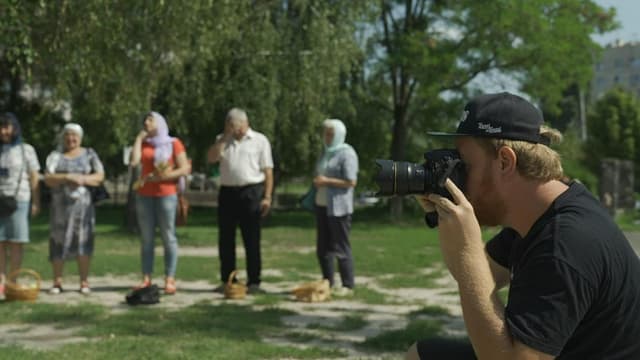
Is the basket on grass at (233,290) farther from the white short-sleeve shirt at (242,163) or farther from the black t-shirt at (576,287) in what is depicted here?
the black t-shirt at (576,287)

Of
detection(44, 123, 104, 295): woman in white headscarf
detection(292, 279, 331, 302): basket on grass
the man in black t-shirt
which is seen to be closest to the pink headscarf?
detection(44, 123, 104, 295): woman in white headscarf

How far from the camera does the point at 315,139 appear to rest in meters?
21.9

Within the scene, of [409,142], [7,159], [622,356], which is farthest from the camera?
[409,142]

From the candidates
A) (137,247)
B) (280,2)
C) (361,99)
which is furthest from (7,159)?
(361,99)

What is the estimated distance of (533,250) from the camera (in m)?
2.31

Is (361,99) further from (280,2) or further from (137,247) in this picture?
(137,247)

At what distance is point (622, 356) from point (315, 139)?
19593 mm

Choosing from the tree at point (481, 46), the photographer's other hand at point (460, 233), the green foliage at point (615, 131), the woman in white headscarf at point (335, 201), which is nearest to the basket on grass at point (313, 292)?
A: the woman in white headscarf at point (335, 201)

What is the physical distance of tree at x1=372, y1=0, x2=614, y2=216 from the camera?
944 inches

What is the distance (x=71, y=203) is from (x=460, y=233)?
672 cm

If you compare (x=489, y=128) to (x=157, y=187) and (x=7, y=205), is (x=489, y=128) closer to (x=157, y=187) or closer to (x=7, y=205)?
(x=157, y=187)

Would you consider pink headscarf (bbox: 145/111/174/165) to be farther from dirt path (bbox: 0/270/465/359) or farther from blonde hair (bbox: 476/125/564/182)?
blonde hair (bbox: 476/125/564/182)

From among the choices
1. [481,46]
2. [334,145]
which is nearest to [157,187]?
[334,145]

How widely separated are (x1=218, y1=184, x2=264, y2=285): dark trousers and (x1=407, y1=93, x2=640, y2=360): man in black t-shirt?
6.01 m
